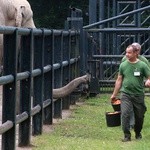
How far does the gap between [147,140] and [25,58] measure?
92.2 inches

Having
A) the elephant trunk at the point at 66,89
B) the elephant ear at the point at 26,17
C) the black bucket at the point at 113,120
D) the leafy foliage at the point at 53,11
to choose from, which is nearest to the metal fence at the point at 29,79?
the elephant trunk at the point at 66,89

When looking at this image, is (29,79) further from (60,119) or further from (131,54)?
(60,119)

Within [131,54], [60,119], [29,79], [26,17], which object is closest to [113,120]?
[131,54]

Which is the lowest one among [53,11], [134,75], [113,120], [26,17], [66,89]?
[113,120]

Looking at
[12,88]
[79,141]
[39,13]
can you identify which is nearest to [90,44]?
[79,141]

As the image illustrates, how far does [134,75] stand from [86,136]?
1.17m

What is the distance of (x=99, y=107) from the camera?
49.6ft

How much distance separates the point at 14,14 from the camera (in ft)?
37.9

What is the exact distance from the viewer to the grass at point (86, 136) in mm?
9797

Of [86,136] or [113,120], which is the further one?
[113,120]

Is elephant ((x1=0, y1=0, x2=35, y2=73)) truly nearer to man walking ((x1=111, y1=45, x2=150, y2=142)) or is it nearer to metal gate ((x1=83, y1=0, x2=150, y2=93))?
man walking ((x1=111, y1=45, x2=150, y2=142))

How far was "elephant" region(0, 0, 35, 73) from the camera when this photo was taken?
37.2ft

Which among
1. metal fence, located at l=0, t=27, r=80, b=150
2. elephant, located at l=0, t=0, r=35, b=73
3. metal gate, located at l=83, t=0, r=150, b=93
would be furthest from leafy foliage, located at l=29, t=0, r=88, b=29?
elephant, located at l=0, t=0, r=35, b=73

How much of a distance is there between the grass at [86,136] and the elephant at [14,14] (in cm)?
156
